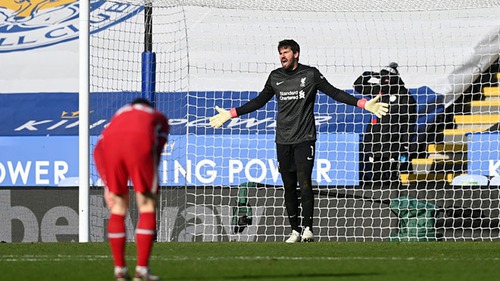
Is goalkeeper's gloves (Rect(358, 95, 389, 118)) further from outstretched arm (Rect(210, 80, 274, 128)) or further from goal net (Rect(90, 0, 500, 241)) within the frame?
goal net (Rect(90, 0, 500, 241))

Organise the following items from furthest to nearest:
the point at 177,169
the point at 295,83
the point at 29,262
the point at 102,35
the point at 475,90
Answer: the point at 475,90
the point at 102,35
the point at 177,169
the point at 295,83
the point at 29,262

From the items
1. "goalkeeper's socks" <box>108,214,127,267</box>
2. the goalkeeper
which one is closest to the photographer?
the goalkeeper

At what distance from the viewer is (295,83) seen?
1109 centimetres

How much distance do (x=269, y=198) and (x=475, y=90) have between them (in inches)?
194

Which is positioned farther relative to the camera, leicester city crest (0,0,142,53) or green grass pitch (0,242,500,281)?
leicester city crest (0,0,142,53)

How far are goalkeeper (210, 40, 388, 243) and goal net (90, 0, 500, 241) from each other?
1516 mm

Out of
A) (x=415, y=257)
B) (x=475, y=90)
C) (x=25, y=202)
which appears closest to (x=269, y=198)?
(x=25, y=202)

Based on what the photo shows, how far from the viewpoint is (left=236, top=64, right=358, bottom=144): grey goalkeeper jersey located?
11.0m

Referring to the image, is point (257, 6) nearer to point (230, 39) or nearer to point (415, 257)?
point (230, 39)

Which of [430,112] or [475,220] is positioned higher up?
[430,112]

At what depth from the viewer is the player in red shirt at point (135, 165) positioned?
6.49 m

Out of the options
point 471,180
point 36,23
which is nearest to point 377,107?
point 471,180

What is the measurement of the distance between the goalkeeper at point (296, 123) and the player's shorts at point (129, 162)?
4.48 meters

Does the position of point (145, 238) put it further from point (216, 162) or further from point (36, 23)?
point (36, 23)
